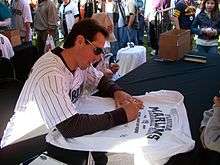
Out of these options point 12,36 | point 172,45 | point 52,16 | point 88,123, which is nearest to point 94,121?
point 88,123

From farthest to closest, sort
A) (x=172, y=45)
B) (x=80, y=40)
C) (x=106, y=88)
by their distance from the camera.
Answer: (x=172, y=45) → (x=106, y=88) → (x=80, y=40)

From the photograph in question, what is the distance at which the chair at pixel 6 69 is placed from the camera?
179 inches

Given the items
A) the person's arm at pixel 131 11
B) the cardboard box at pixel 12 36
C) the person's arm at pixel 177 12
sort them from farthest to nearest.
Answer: the person's arm at pixel 131 11 < the person's arm at pixel 177 12 < the cardboard box at pixel 12 36

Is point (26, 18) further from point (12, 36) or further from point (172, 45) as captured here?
point (172, 45)

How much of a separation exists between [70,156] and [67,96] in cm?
28

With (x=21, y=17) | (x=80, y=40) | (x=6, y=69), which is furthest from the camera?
(x=21, y=17)

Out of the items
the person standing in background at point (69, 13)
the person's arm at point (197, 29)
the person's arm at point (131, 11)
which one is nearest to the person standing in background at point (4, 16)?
the person standing in background at point (69, 13)

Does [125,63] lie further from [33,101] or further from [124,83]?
[33,101]

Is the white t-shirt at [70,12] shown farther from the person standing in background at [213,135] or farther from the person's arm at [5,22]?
the person standing in background at [213,135]

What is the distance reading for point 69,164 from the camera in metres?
1.58

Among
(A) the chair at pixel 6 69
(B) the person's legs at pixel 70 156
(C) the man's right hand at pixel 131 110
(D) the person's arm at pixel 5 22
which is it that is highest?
(D) the person's arm at pixel 5 22

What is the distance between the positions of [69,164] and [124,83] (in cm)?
102

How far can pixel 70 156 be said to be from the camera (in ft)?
5.22

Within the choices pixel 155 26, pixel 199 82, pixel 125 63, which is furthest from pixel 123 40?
pixel 199 82
